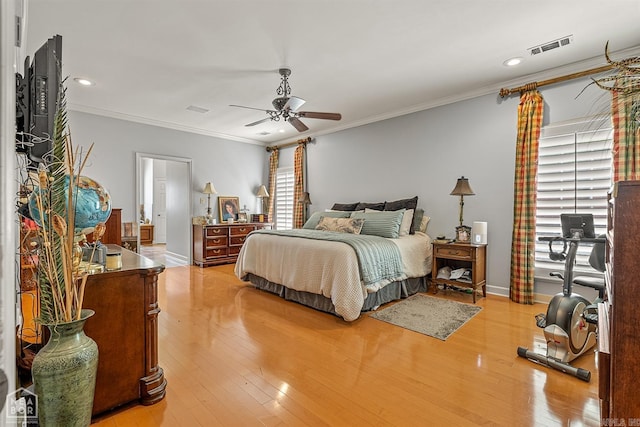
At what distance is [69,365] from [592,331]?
327 cm

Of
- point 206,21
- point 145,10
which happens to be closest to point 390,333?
point 206,21

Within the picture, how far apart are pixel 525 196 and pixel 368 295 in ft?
7.28

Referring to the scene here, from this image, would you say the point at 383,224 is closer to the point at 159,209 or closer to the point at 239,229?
the point at 239,229

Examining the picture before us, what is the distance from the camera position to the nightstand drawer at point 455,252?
11.8 ft

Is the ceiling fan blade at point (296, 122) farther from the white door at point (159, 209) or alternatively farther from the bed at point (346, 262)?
the white door at point (159, 209)

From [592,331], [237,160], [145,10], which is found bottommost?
[592,331]

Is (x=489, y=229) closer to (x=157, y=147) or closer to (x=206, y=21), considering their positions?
(x=206, y=21)

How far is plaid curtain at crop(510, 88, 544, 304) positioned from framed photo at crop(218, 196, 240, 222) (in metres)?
5.03

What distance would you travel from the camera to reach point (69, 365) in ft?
3.95

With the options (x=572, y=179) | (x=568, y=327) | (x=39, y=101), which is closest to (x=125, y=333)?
(x=39, y=101)

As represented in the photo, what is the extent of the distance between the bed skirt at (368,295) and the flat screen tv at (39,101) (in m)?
2.61

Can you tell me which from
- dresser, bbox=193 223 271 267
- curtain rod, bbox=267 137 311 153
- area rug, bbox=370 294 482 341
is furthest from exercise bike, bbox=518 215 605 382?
dresser, bbox=193 223 271 267

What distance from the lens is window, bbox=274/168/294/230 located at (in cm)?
673

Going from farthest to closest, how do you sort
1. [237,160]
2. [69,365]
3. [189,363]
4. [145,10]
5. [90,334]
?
[237,160] → [145,10] → [189,363] → [90,334] → [69,365]
